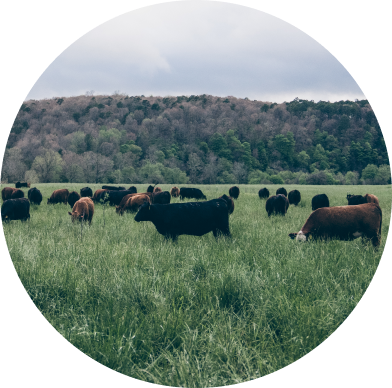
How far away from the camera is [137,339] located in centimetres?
231

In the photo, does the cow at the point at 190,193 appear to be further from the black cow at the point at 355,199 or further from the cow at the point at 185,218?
the cow at the point at 185,218

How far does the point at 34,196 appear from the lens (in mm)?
11953

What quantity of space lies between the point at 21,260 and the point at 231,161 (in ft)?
14.7

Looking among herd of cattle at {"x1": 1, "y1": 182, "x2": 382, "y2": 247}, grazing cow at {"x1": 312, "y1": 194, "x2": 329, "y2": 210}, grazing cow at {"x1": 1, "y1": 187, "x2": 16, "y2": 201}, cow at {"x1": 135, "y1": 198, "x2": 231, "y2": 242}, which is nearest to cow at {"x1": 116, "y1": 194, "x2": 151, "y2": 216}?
herd of cattle at {"x1": 1, "y1": 182, "x2": 382, "y2": 247}

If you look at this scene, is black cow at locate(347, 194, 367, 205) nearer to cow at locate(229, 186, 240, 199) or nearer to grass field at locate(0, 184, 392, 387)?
grass field at locate(0, 184, 392, 387)

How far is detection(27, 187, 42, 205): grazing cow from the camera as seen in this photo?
11.7m

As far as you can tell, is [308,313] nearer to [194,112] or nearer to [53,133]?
[194,112]

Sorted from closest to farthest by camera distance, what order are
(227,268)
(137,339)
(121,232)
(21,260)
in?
1. (137,339)
2. (227,268)
3. (21,260)
4. (121,232)

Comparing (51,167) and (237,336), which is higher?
(51,167)

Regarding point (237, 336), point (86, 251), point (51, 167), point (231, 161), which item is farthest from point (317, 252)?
point (51, 167)

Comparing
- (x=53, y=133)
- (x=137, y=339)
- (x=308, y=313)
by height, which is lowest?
(x=137, y=339)

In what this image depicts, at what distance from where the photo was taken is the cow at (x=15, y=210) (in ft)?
24.4

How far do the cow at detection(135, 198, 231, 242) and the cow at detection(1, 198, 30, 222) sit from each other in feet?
13.6

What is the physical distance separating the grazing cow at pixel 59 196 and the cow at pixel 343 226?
36.0 feet
